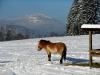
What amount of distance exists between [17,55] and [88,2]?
1588 inches

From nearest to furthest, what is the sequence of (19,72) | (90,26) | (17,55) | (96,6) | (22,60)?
(19,72) < (90,26) < (22,60) < (17,55) < (96,6)

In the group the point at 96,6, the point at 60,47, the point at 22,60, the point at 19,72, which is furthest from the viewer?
the point at 96,6

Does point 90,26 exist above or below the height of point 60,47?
above

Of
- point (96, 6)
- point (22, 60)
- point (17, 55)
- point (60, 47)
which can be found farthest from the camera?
point (96, 6)

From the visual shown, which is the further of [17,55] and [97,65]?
[17,55]

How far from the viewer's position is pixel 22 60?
22031 mm

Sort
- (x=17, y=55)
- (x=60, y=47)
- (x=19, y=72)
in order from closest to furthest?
1. (x=19, y=72)
2. (x=60, y=47)
3. (x=17, y=55)

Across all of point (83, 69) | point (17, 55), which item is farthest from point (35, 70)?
point (17, 55)

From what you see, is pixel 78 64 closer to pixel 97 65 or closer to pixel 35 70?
pixel 97 65

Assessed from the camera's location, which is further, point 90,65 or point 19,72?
point 90,65

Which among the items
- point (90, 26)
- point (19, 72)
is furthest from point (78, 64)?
point (19, 72)

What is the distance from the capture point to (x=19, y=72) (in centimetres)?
1758

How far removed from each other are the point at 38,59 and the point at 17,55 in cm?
290

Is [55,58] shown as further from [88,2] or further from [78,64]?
[88,2]
